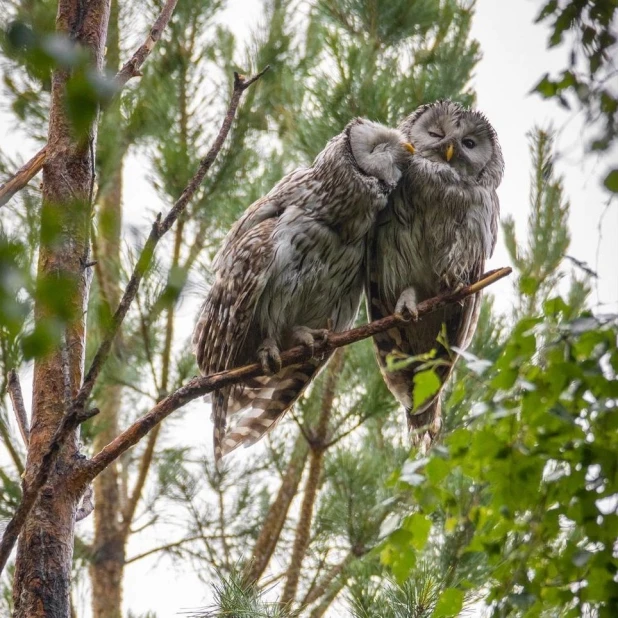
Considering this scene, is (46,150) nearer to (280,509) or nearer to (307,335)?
(307,335)

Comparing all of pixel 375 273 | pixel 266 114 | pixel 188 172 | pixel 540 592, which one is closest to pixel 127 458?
pixel 188 172

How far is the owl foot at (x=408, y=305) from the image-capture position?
2.50 m

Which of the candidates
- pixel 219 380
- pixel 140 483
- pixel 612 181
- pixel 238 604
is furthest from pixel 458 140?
pixel 140 483

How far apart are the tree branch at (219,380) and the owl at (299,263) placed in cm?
28

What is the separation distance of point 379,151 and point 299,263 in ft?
1.36

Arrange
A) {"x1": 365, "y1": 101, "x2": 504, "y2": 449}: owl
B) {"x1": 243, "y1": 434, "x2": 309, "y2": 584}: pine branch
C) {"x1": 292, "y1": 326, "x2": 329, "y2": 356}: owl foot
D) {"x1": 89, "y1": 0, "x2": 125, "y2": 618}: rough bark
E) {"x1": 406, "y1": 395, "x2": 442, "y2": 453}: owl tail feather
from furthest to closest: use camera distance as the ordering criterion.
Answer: {"x1": 89, "y1": 0, "x2": 125, "y2": 618}: rough bark
{"x1": 243, "y1": 434, "x2": 309, "y2": 584}: pine branch
{"x1": 406, "y1": 395, "x2": 442, "y2": 453}: owl tail feather
{"x1": 365, "y1": 101, "x2": 504, "y2": 449}: owl
{"x1": 292, "y1": 326, "x2": 329, "y2": 356}: owl foot

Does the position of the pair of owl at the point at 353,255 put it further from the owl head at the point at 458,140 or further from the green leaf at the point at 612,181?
the green leaf at the point at 612,181

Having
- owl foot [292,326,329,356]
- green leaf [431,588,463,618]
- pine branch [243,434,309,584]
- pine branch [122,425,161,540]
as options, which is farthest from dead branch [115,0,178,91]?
pine branch [122,425,161,540]

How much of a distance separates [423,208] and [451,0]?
1572 mm

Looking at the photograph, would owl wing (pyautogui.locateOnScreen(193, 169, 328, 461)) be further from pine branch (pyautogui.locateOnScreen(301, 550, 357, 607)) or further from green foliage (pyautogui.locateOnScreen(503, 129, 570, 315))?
green foliage (pyautogui.locateOnScreen(503, 129, 570, 315))

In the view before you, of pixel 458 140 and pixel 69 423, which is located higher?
pixel 458 140

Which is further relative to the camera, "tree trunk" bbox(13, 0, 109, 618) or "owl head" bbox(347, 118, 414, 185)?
"owl head" bbox(347, 118, 414, 185)

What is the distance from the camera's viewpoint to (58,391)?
1.85 meters

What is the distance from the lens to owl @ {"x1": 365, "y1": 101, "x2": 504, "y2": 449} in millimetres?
2697
